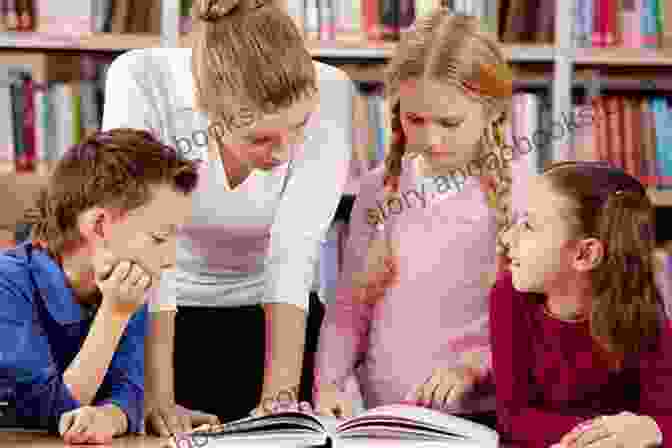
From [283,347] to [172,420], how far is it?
210 mm

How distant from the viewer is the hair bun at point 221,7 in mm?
1434

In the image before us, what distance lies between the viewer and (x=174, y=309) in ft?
4.92

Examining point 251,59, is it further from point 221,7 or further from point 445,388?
point 445,388

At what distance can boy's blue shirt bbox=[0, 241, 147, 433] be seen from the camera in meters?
1.30

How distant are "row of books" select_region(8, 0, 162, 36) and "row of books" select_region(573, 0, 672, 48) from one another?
1036 millimetres

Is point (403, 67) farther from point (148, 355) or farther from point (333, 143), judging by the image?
point (148, 355)

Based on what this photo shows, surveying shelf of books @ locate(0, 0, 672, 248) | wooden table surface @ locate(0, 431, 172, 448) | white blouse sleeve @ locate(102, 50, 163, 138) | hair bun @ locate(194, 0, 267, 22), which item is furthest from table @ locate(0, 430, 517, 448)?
shelf of books @ locate(0, 0, 672, 248)

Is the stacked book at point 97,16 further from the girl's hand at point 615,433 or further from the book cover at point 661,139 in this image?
the girl's hand at point 615,433

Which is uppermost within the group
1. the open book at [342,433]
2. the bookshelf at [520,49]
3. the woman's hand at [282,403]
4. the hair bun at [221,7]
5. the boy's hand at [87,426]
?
the hair bun at [221,7]

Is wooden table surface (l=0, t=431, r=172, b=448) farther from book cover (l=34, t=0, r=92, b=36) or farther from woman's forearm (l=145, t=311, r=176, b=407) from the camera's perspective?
book cover (l=34, t=0, r=92, b=36)

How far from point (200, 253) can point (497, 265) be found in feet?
1.54

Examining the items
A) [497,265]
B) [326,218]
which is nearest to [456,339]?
[497,265]

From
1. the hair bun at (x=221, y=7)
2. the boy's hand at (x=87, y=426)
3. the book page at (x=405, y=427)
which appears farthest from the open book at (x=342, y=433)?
the hair bun at (x=221, y=7)

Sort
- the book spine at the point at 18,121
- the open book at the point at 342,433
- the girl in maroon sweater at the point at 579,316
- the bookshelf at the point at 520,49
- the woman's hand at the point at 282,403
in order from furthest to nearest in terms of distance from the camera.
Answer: the book spine at the point at 18,121
the bookshelf at the point at 520,49
the woman's hand at the point at 282,403
the girl in maroon sweater at the point at 579,316
the open book at the point at 342,433
